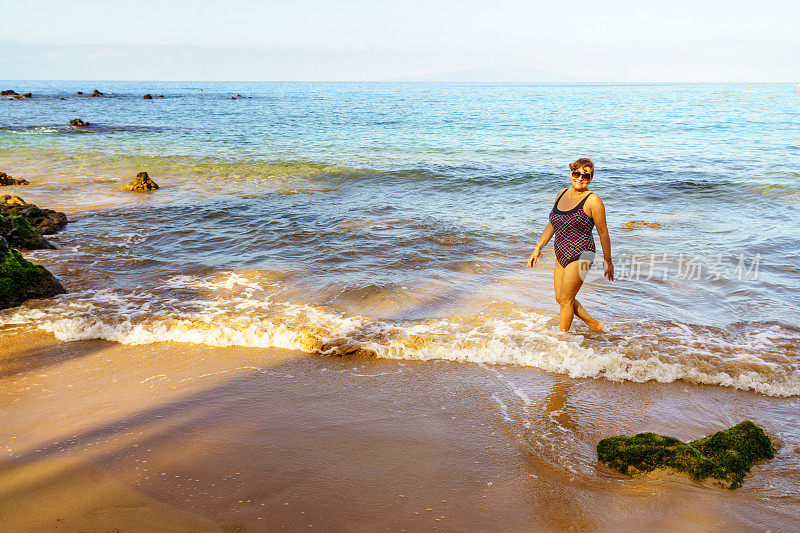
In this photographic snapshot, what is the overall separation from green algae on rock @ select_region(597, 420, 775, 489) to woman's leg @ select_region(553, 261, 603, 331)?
78.4 inches

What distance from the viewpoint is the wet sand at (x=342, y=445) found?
3.07 metres

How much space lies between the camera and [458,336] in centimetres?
560

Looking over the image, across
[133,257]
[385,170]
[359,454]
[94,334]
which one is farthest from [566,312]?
[385,170]

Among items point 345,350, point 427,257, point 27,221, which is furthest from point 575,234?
point 27,221

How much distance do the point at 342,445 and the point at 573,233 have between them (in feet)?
9.81

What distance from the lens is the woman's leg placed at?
17.6 feet

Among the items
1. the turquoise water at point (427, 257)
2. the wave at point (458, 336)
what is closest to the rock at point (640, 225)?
the turquoise water at point (427, 257)

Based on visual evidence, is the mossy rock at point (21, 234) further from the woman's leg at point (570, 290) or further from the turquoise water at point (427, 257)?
the woman's leg at point (570, 290)

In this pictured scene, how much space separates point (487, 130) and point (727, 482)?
1102 inches

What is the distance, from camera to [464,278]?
24.9ft

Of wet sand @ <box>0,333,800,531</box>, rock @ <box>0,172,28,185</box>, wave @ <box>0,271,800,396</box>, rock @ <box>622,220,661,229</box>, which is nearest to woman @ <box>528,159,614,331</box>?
wave @ <box>0,271,800,396</box>

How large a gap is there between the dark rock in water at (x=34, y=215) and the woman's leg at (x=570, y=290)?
8767 mm

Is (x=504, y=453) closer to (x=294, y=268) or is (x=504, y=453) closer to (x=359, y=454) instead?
(x=359, y=454)

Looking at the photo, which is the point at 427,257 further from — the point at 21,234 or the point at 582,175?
the point at 21,234
